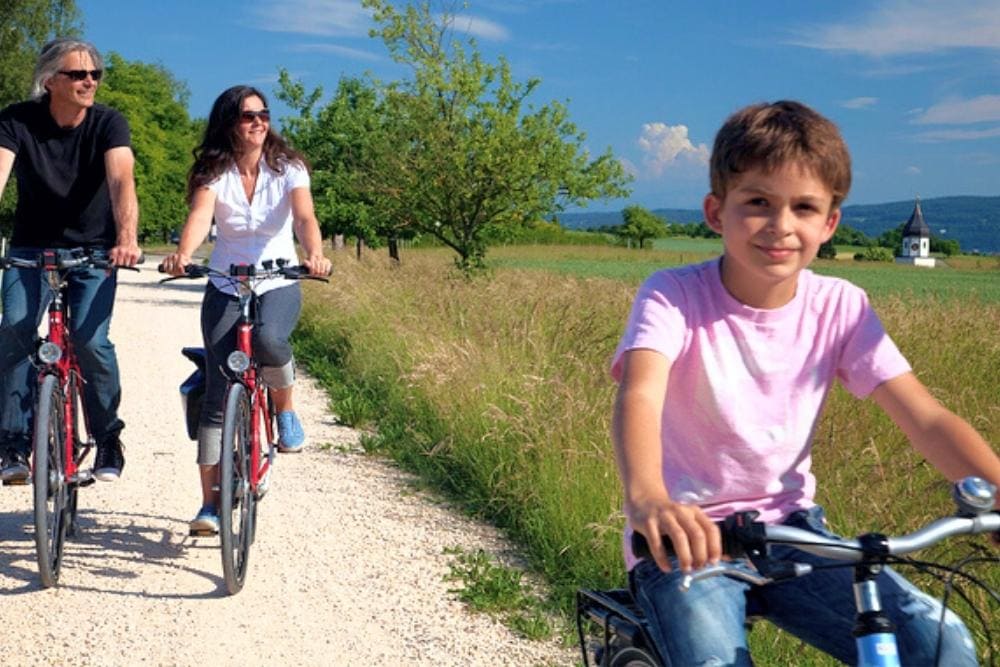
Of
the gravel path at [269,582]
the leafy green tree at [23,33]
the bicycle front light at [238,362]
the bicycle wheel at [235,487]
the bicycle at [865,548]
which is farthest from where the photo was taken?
the leafy green tree at [23,33]

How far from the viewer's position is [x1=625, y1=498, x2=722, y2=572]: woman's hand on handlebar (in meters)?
1.75

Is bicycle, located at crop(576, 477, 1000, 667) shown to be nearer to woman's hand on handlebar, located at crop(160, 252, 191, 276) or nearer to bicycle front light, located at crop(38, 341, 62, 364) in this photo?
woman's hand on handlebar, located at crop(160, 252, 191, 276)

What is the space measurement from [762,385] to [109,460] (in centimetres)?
411

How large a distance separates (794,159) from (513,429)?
4504mm

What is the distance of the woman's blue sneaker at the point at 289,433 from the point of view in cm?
587

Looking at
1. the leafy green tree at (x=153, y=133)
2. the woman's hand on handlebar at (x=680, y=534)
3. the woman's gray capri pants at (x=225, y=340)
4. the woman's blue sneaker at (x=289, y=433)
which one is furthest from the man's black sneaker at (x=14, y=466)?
the leafy green tree at (x=153, y=133)

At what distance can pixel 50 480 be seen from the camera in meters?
5.28

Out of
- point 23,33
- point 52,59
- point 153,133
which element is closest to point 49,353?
point 52,59

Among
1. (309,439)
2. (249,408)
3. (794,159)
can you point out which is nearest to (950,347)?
(309,439)

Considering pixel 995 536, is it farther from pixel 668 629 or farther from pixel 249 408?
pixel 249 408

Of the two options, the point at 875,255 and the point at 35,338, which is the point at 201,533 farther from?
the point at 875,255

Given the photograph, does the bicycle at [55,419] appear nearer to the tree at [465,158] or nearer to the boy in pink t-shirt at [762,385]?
the boy in pink t-shirt at [762,385]

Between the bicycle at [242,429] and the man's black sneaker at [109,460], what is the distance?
0.59m

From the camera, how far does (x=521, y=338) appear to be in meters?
9.30
